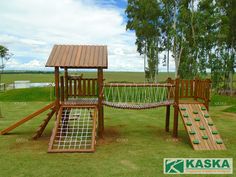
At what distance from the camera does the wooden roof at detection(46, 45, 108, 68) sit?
7074mm

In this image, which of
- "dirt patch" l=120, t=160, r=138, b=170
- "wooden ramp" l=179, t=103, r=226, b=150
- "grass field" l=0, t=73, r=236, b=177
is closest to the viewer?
"grass field" l=0, t=73, r=236, b=177

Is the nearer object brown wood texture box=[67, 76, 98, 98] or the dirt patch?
the dirt patch

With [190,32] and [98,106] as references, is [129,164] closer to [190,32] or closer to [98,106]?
[98,106]

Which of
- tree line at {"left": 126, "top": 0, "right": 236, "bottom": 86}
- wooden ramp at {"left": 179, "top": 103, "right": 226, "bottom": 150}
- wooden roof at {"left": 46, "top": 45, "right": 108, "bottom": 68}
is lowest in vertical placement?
wooden ramp at {"left": 179, "top": 103, "right": 226, "bottom": 150}

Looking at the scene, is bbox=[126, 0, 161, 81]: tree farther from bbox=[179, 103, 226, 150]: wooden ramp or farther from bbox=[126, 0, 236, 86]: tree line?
bbox=[179, 103, 226, 150]: wooden ramp

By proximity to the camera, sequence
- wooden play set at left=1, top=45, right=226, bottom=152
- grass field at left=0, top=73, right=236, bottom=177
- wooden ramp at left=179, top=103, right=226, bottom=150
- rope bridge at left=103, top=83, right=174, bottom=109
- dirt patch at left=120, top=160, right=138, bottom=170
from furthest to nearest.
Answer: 1. rope bridge at left=103, top=83, right=174, bottom=109
2. wooden play set at left=1, top=45, right=226, bottom=152
3. wooden ramp at left=179, top=103, right=226, bottom=150
4. dirt patch at left=120, top=160, right=138, bottom=170
5. grass field at left=0, top=73, right=236, bottom=177

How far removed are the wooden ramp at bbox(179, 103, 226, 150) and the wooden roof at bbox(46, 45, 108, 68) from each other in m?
3.03

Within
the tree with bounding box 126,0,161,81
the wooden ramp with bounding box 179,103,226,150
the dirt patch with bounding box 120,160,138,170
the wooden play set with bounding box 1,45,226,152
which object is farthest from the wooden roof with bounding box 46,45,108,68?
the tree with bounding box 126,0,161,81

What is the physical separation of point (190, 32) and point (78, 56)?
1580 centimetres

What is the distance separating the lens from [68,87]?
353 inches

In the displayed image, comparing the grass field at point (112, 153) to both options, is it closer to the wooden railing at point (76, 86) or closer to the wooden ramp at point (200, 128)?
the wooden ramp at point (200, 128)

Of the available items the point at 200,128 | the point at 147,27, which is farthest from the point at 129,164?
the point at 147,27

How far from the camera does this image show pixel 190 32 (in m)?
20.8

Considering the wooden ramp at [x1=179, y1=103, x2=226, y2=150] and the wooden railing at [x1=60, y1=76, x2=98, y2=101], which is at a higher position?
the wooden railing at [x1=60, y1=76, x2=98, y2=101]
